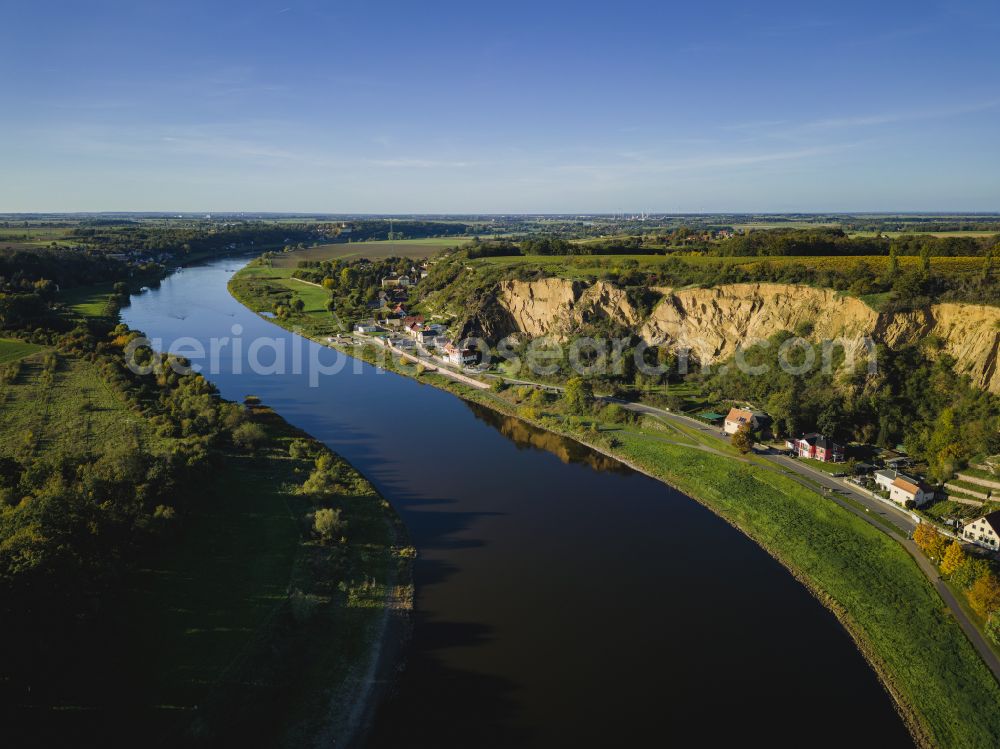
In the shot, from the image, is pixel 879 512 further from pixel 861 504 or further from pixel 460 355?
pixel 460 355

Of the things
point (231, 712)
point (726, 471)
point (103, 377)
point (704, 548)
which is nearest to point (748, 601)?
point (704, 548)

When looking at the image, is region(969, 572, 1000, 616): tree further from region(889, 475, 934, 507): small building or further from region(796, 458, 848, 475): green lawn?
region(796, 458, 848, 475): green lawn

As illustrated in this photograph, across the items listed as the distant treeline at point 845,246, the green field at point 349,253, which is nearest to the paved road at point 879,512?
the distant treeline at point 845,246

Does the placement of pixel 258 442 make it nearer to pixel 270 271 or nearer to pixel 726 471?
pixel 726 471

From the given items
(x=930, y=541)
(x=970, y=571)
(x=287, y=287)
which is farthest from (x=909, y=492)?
(x=287, y=287)

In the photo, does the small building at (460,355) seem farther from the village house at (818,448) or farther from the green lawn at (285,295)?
the village house at (818,448)
